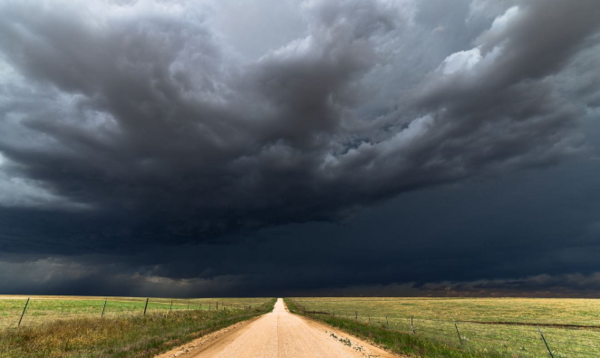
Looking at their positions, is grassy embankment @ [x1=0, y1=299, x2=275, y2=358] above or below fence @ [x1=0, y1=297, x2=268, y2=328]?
below

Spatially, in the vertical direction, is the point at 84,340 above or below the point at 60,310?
below

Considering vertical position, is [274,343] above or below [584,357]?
above

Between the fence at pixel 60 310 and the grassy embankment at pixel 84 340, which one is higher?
the fence at pixel 60 310

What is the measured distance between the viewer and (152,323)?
27.5 metres

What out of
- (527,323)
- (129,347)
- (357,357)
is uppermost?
(129,347)

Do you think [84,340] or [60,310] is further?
[60,310]

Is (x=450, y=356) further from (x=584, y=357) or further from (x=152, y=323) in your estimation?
(x=152, y=323)

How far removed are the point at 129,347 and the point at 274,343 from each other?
8.48 meters

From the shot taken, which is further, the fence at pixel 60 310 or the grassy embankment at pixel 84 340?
the fence at pixel 60 310

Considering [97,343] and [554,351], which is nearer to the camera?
[97,343]

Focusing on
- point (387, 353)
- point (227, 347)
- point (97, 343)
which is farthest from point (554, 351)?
point (97, 343)

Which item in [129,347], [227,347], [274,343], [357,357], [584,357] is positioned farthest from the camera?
[584,357]

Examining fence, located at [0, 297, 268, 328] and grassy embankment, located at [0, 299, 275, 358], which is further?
fence, located at [0, 297, 268, 328]

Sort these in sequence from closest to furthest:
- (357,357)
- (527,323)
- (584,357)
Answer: (357,357) < (584,357) < (527,323)
